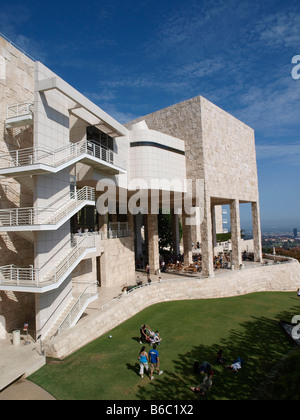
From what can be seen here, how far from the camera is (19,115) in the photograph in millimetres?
15312

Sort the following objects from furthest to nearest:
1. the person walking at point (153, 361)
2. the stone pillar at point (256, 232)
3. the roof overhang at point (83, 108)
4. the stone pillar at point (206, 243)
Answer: the stone pillar at point (256, 232)
the stone pillar at point (206, 243)
the roof overhang at point (83, 108)
the person walking at point (153, 361)

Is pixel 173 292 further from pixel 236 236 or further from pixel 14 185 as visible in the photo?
pixel 14 185

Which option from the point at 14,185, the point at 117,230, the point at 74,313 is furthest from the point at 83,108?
the point at 74,313

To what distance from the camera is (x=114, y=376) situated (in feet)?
34.1

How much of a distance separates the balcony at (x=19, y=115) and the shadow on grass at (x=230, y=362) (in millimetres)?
14817

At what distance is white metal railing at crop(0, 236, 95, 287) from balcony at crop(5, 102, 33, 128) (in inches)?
312

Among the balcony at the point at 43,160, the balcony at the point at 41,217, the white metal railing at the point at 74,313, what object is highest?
the balcony at the point at 43,160

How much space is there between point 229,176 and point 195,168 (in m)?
5.67

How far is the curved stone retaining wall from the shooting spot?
12.9 m

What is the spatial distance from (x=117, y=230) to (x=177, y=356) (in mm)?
15621

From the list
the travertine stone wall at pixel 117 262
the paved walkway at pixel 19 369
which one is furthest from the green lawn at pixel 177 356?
the travertine stone wall at pixel 117 262

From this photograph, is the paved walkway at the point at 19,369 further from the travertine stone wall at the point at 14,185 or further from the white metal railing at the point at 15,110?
the white metal railing at the point at 15,110

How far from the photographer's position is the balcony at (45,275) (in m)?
12.9

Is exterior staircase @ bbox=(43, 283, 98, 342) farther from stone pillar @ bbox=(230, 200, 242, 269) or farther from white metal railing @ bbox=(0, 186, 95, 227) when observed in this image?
stone pillar @ bbox=(230, 200, 242, 269)
